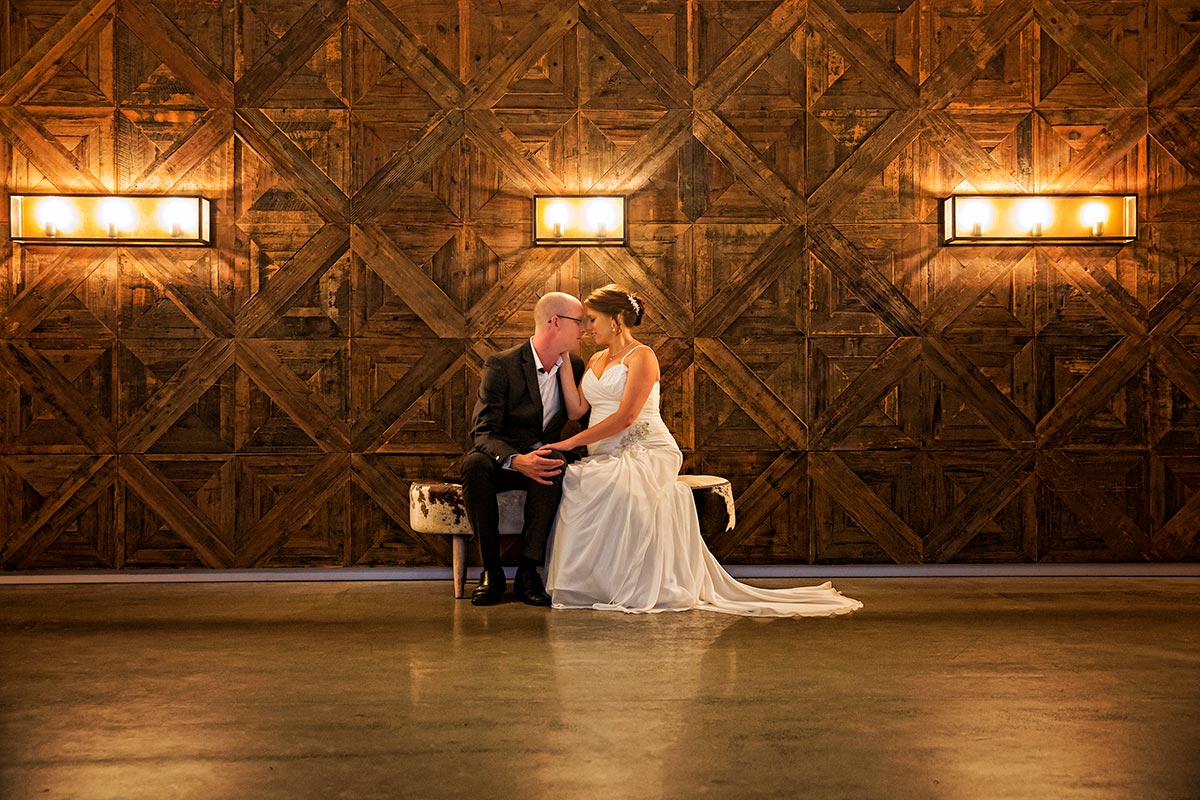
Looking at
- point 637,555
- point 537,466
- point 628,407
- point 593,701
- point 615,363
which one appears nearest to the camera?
point 593,701

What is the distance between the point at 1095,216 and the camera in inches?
235

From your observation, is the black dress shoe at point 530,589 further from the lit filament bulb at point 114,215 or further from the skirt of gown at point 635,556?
the lit filament bulb at point 114,215

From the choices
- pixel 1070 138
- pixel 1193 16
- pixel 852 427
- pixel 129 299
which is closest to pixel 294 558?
pixel 129 299

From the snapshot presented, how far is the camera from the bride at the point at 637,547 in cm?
478

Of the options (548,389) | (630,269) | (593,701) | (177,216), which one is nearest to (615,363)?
(548,389)

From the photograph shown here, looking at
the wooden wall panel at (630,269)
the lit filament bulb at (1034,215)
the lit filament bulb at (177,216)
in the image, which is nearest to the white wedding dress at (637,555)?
the wooden wall panel at (630,269)

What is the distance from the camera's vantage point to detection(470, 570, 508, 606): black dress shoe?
486 centimetres

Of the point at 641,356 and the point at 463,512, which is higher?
the point at 641,356

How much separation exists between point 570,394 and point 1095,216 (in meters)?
3.32

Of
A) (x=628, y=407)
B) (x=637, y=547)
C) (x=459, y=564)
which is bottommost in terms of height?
(x=459, y=564)

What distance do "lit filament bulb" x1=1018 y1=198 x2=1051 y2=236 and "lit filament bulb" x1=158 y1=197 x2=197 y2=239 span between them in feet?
15.9

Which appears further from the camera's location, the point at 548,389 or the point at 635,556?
the point at 548,389

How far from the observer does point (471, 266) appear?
5.93m

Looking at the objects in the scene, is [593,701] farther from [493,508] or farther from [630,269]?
[630,269]
